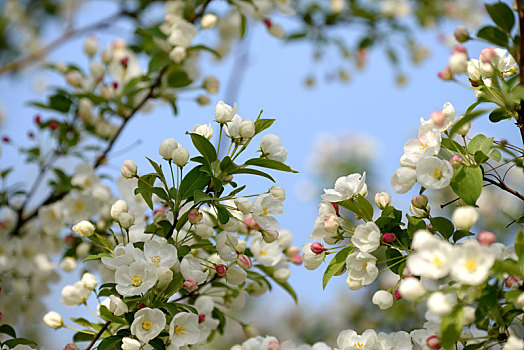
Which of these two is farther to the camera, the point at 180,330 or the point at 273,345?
the point at 273,345

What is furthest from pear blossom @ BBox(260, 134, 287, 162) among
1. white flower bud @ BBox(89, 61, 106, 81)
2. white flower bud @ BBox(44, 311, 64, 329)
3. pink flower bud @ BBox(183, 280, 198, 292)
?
white flower bud @ BBox(89, 61, 106, 81)

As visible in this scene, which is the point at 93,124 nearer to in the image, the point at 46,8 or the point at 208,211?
the point at 208,211

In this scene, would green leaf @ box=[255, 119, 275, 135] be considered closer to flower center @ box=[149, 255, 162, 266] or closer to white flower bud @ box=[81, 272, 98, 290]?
flower center @ box=[149, 255, 162, 266]

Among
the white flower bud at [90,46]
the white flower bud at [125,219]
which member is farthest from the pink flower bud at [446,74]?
the white flower bud at [90,46]

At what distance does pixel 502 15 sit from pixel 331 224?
2.13 ft

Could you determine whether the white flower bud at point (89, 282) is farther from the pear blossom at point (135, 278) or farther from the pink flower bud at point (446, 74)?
the pink flower bud at point (446, 74)

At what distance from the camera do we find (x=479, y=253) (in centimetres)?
94

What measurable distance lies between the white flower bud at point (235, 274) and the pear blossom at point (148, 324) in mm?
220

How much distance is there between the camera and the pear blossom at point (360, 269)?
1.23m

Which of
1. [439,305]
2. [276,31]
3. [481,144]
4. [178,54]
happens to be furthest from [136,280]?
[276,31]

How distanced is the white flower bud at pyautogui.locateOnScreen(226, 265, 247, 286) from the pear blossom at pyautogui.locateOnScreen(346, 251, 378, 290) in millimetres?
268

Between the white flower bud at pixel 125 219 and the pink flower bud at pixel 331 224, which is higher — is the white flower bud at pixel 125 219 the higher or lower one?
the lower one

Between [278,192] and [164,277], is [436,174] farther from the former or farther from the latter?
[164,277]

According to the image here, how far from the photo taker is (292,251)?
64.0 inches
